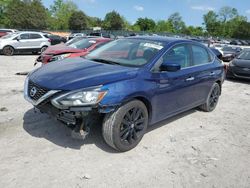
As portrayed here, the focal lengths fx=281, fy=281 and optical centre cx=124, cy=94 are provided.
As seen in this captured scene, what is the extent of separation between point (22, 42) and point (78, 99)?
15.8m

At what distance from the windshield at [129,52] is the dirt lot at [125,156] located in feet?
3.94

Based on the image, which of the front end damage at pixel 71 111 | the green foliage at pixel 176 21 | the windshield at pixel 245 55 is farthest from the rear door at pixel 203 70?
the green foliage at pixel 176 21

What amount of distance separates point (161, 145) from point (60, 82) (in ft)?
6.36

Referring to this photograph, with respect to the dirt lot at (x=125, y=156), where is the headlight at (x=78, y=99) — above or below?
above

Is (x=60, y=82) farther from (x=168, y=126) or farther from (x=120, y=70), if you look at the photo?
(x=168, y=126)

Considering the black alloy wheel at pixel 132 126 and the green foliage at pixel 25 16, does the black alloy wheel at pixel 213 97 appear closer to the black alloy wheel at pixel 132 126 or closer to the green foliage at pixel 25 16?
the black alloy wheel at pixel 132 126

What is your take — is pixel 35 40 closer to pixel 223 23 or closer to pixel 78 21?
pixel 78 21

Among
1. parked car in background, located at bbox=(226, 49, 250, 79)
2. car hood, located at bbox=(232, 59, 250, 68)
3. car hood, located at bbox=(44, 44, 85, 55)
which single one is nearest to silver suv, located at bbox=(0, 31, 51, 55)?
car hood, located at bbox=(44, 44, 85, 55)

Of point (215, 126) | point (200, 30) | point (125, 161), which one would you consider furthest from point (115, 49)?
point (200, 30)

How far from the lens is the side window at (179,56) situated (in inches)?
189

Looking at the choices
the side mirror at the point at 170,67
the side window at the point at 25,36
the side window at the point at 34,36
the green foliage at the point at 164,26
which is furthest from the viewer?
the green foliage at the point at 164,26

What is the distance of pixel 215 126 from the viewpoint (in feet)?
18.7

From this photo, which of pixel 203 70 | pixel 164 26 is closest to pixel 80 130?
pixel 203 70

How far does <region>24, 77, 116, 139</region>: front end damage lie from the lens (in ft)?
12.0
